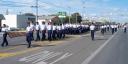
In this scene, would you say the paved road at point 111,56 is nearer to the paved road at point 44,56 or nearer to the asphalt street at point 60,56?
the asphalt street at point 60,56

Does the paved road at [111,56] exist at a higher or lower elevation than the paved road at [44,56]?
lower

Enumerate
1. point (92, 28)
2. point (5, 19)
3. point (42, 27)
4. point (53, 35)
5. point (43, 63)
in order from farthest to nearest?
point (5, 19) → point (92, 28) → point (53, 35) → point (42, 27) → point (43, 63)

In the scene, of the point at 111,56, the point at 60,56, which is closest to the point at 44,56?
the point at 60,56

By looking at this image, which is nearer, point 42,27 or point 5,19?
point 42,27

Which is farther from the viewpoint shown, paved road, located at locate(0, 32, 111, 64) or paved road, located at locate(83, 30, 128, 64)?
paved road, located at locate(83, 30, 128, 64)

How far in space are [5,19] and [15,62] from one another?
101 metres

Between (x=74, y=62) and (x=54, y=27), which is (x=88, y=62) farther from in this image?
(x=54, y=27)

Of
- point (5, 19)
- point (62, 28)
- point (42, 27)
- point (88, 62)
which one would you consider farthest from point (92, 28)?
point (5, 19)

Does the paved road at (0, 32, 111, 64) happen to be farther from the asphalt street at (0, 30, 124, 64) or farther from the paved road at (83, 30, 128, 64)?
the paved road at (83, 30, 128, 64)

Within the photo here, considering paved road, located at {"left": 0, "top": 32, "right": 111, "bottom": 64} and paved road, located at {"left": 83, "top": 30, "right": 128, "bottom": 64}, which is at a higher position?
paved road, located at {"left": 0, "top": 32, "right": 111, "bottom": 64}

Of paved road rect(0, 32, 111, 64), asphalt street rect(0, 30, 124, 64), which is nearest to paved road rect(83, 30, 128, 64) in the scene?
asphalt street rect(0, 30, 124, 64)

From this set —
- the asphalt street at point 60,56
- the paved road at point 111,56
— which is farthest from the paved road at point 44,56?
the paved road at point 111,56

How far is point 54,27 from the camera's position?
37125mm

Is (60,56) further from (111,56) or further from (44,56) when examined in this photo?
(111,56)
